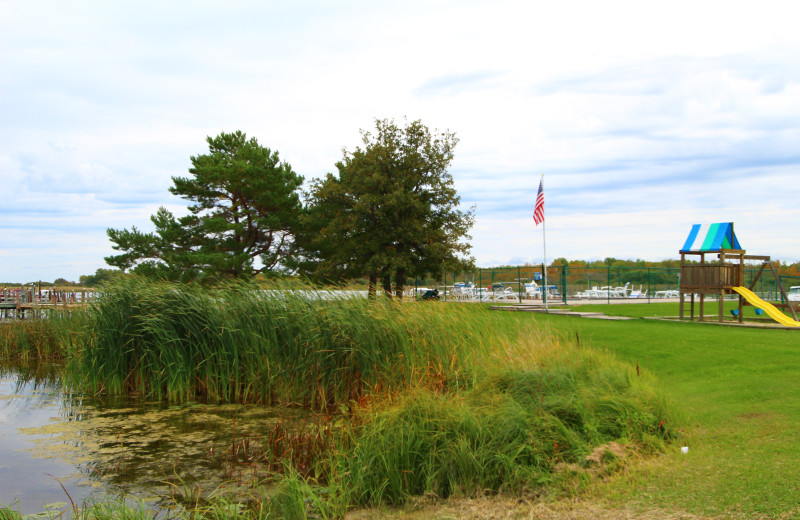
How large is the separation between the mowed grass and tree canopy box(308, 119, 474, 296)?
1742cm

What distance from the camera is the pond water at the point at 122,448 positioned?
7.07 meters

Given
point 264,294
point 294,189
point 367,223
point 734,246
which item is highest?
point 294,189

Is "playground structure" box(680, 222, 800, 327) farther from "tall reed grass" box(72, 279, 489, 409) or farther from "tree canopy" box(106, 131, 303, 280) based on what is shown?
"tree canopy" box(106, 131, 303, 280)

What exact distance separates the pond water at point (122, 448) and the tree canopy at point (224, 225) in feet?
57.5

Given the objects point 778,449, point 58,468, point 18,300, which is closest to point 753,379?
point 778,449

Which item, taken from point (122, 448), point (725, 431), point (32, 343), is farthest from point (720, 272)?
point (32, 343)

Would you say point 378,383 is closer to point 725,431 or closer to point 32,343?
point 725,431

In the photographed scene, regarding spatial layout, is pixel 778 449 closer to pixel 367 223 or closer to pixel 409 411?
pixel 409 411

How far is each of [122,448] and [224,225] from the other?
23.0 meters

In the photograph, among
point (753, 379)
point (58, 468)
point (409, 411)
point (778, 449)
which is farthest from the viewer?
point (753, 379)

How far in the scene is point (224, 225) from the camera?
30891mm

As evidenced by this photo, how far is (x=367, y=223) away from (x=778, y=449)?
24998mm

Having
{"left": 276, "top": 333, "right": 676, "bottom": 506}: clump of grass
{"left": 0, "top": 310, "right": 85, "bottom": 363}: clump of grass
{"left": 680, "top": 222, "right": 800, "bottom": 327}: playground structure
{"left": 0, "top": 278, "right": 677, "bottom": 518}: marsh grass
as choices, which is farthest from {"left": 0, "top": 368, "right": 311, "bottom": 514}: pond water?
{"left": 680, "top": 222, "right": 800, "bottom": 327}: playground structure

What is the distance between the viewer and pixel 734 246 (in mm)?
19250
